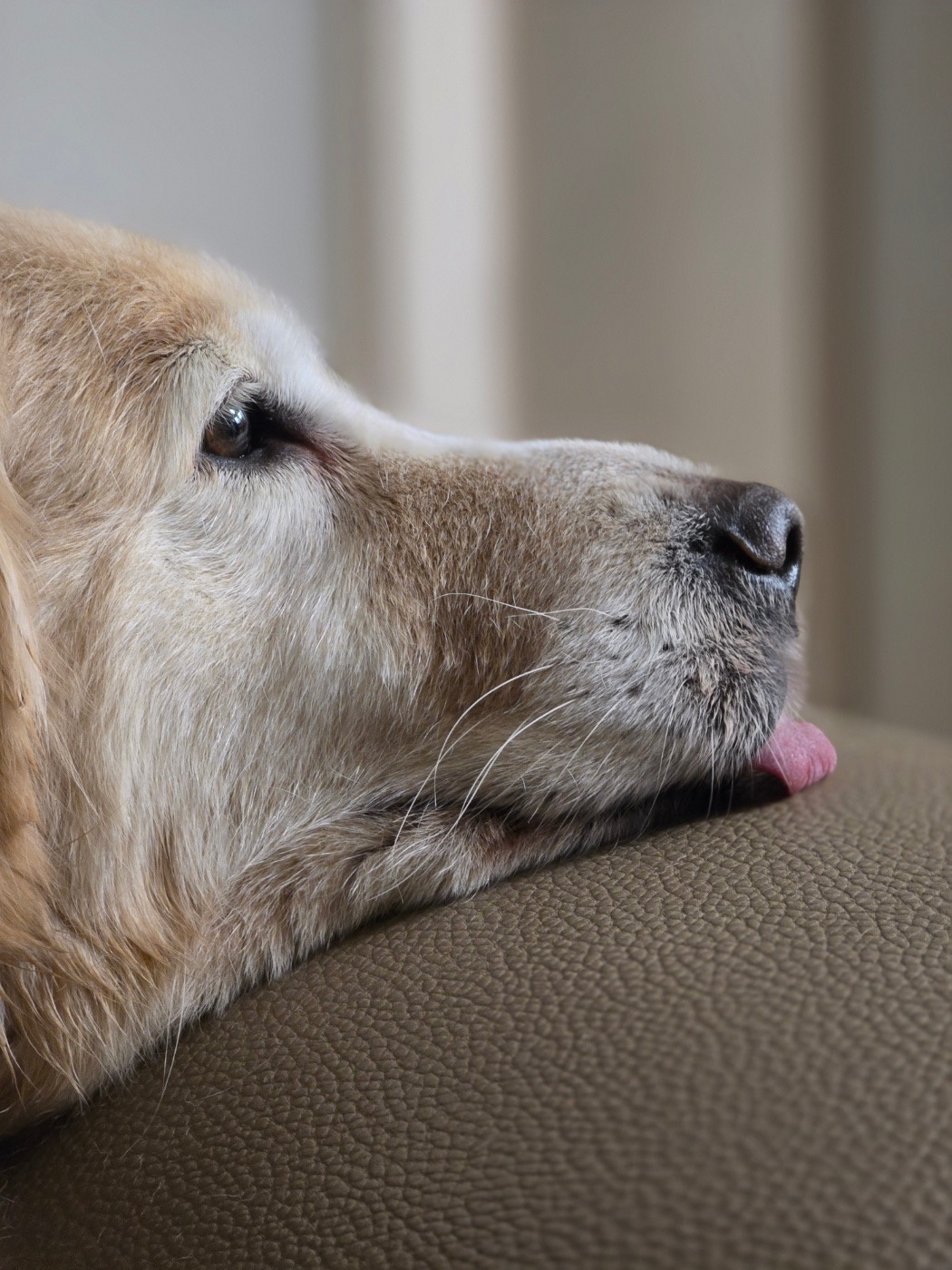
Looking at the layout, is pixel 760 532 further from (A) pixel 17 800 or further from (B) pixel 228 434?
(A) pixel 17 800

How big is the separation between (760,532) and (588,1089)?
1.60ft

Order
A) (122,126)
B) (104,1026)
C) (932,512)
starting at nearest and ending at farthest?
(104,1026) → (122,126) → (932,512)

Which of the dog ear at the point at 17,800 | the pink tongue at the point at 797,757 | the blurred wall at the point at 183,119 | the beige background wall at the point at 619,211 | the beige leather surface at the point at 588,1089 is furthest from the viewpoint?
the beige background wall at the point at 619,211

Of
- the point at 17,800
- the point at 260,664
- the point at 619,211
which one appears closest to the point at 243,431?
the point at 260,664

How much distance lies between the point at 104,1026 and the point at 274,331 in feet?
1.84

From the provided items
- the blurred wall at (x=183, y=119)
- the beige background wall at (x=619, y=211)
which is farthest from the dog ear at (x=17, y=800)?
the beige background wall at (x=619, y=211)

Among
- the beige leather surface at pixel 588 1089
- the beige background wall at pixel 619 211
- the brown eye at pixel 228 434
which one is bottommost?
the beige leather surface at pixel 588 1089

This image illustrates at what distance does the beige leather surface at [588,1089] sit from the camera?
0.42 m

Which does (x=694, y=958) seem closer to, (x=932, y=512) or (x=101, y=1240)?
(x=101, y=1240)

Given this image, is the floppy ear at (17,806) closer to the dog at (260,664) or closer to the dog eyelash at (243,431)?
the dog at (260,664)

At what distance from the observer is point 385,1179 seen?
0.51 metres

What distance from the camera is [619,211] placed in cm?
280

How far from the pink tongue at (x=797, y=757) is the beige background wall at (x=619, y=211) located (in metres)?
1.63

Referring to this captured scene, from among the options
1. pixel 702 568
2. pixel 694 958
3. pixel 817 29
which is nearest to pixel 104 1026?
pixel 694 958
